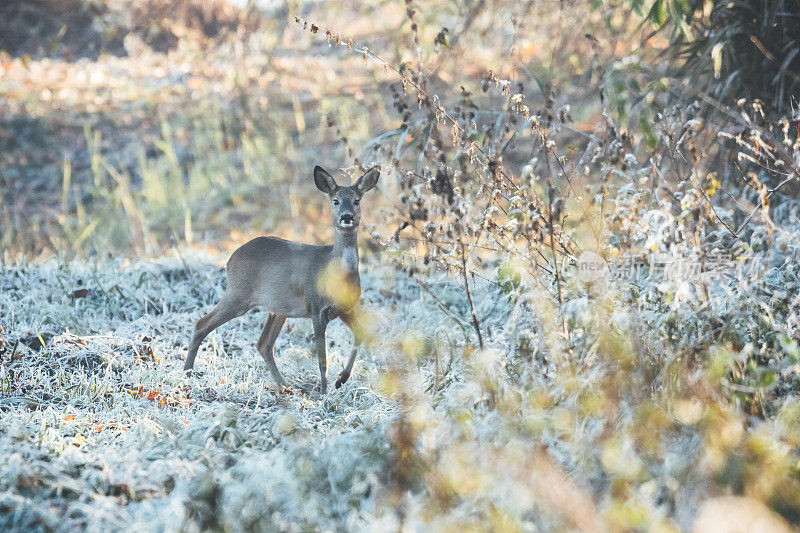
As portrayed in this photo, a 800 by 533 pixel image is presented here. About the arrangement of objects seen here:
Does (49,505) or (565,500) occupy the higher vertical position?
(565,500)

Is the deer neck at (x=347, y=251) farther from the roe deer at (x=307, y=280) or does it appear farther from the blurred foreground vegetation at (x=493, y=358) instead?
the blurred foreground vegetation at (x=493, y=358)

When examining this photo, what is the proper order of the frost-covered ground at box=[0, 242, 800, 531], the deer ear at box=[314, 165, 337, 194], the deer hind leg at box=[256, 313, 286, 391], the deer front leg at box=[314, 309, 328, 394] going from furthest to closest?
the deer hind leg at box=[256, 313, 286, 391] → the deer ear at box=[314, 165, 337, 194] → the deer front leg at box=[314, 309, 328, 394] → the frost-covered ground at box=[0, 242, 800, 531]

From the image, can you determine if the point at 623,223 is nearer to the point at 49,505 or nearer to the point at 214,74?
the point at 49,505

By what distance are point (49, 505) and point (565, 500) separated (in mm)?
1841

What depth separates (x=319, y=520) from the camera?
2.74 metres

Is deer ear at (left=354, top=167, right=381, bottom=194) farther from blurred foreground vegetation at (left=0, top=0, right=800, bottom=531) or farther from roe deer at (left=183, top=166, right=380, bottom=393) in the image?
blurred foreground vegetation at (left=0, top=0, right=800, bottom=531)

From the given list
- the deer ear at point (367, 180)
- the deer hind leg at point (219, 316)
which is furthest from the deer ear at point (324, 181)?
the deer hind leg at point (219, 316)

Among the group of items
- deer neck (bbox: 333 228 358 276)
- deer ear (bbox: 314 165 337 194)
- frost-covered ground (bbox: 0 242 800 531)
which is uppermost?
deer ear (bbox: 314 165 337 194)

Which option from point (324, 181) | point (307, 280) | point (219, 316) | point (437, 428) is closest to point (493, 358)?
point (437, 428)

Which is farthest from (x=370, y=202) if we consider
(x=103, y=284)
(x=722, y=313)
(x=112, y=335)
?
(x=722, y=313)

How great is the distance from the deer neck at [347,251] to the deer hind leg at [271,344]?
602 mm

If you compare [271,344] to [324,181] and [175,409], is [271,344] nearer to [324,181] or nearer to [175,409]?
[175,409]

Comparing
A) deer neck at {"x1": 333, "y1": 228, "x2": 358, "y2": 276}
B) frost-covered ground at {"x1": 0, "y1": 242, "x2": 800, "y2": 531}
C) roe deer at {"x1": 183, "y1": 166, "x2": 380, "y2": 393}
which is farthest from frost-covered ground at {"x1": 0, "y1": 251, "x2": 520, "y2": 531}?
deer neck at {"x1": 333, "y1": 228, "x2": 358, "y2": 276}

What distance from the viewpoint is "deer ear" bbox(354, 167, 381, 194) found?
4.56 metres
